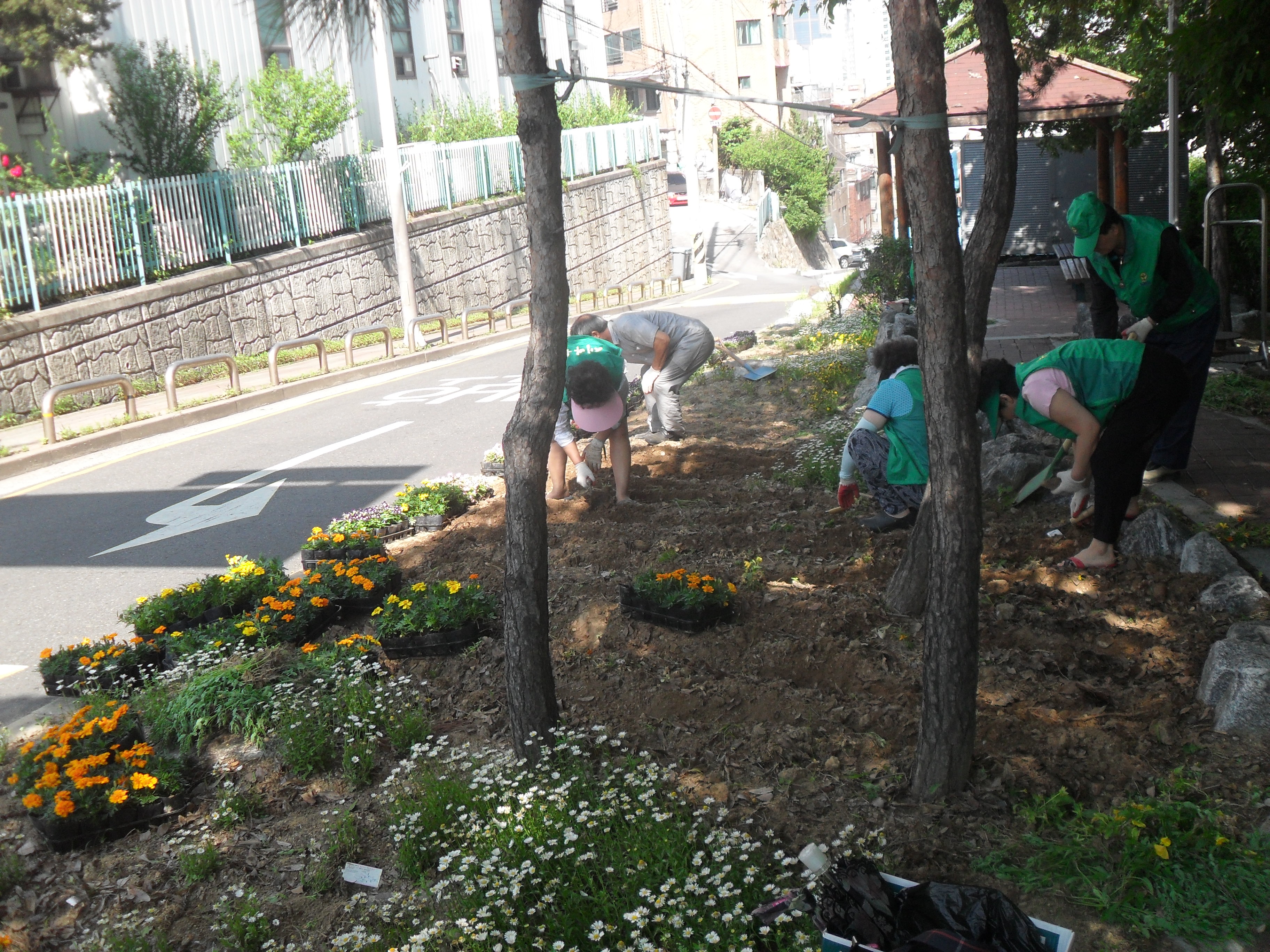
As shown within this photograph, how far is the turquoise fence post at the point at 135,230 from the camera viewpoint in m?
15.2

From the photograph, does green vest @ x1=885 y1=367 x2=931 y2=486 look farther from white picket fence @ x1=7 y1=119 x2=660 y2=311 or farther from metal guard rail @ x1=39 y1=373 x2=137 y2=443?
metal guard rail @ x1=39 y1=373 x2=137 y2=443

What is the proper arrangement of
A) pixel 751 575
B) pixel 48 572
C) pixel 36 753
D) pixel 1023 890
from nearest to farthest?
pixel 1023 890, pixel 36 753, pixel 751 575, pixel 48 572

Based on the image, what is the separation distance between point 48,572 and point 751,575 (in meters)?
4.85

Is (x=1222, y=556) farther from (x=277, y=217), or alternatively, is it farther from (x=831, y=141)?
(x=831, y=141)

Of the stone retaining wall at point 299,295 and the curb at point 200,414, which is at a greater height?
the stone retaining wall at point 299,295

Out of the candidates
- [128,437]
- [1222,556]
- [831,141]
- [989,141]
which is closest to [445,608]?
[989,141]

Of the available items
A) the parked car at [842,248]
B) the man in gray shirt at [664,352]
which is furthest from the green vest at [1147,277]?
the parked car at [842,248]

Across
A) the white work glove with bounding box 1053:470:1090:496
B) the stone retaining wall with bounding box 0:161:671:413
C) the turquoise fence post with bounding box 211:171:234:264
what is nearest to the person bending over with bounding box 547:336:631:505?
the stone retaining wall with bounding box 0:161:671:413

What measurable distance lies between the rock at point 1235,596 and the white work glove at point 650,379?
5009 mm

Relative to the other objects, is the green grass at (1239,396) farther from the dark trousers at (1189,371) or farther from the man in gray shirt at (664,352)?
the man in gray shirt at (664,352)

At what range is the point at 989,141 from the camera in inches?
178

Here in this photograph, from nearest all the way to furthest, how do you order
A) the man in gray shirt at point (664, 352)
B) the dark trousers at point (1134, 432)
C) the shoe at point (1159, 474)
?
the dark trousers at point (1134, 432) < the shoe at point (1159, 474) < the man in gray shirt at point (664, 352)

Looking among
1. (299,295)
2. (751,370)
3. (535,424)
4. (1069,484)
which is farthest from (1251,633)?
(299,295)

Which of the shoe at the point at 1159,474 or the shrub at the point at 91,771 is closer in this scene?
the shrub at the point at 91,771
